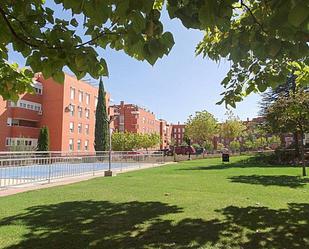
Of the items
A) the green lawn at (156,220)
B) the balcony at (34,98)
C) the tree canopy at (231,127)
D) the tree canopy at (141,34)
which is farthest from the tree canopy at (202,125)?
the tree canopy at (141,34)

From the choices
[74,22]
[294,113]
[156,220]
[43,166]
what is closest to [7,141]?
[43,166]

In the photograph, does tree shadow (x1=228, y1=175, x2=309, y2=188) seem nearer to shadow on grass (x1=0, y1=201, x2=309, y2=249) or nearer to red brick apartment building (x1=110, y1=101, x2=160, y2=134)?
shadow on grass (x1=0, y1=201, x2=309, y2=249)

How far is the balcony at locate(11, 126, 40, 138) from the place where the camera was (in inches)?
1849

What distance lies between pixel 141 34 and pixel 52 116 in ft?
165

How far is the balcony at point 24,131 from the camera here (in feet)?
154

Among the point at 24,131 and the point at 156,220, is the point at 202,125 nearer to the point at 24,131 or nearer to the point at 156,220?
the point at 24,131

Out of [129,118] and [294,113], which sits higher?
[129,118]

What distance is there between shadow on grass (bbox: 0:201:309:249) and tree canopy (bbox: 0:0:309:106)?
222 centimetres

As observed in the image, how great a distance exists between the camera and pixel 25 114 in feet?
161

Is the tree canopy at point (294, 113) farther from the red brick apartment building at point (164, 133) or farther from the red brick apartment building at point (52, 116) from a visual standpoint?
the red brick apartment building at point (164, 133)

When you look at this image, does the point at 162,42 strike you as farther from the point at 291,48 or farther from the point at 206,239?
the point at 206,239

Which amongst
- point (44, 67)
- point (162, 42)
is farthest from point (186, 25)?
point (44, 67)

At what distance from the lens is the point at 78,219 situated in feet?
23.6

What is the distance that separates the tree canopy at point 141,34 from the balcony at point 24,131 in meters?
44.2
